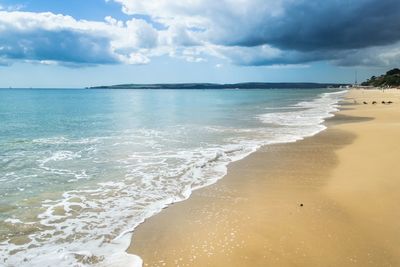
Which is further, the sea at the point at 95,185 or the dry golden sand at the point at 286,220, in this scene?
the sea at the point at 95,185

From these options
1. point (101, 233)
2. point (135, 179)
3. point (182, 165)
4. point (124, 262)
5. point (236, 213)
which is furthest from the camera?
point (182, 165)

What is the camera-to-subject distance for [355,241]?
733 cm

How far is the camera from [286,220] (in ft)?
28.2

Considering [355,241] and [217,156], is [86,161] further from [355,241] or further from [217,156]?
[355,241]

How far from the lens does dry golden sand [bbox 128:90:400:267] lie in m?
6.81

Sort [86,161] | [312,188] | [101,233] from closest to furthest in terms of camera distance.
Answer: [101,233] → [312,188] → [86,161]

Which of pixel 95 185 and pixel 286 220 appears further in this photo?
pixel 95 185

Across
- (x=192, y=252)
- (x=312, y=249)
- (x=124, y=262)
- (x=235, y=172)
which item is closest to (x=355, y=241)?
(x=312, y=249)

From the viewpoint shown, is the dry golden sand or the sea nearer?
the dry golden sand

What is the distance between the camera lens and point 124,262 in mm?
6746

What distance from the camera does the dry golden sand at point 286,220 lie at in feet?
22.3

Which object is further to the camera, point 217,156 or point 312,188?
point 217,156

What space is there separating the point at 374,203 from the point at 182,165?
7750mm

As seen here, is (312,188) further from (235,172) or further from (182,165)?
(182,165)
